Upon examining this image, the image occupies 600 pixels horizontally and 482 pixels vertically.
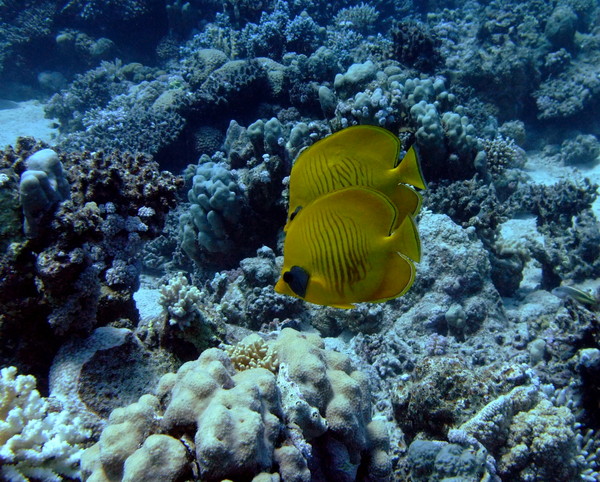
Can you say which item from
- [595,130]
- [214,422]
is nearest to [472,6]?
[595,130]

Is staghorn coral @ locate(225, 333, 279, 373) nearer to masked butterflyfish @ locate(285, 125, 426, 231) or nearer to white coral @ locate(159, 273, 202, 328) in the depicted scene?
white coral @ locate(159, 273, 202, 328)

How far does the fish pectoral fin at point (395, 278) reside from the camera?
1.64m

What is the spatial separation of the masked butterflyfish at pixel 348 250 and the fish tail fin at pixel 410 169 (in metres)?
0.42

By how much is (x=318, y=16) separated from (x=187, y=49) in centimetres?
563

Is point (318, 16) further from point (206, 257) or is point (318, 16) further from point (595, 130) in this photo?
point (206, 257)

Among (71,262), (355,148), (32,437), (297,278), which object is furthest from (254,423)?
(71,262)

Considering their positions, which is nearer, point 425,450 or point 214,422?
point 214,422

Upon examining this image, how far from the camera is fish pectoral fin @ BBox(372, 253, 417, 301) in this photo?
5.38ft

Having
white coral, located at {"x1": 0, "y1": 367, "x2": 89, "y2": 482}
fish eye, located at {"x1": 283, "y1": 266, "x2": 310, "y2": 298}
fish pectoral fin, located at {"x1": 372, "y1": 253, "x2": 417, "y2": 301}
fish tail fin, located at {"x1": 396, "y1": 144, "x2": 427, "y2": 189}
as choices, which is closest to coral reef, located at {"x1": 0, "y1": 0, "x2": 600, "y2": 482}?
white coral, located at {"x1": 0, "y1": 367, "x2": 89, "y2": 482}

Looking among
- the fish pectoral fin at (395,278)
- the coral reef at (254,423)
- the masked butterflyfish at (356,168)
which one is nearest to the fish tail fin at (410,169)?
the masked butterflyfish at (356,168)

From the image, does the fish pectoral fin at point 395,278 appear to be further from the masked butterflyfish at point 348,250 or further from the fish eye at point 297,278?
the fish eye at point 297,278

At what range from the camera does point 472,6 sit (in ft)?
54.3

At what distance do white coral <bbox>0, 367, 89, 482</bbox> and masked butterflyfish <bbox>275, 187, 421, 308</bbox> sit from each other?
181 cm

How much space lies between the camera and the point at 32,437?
2.24m
